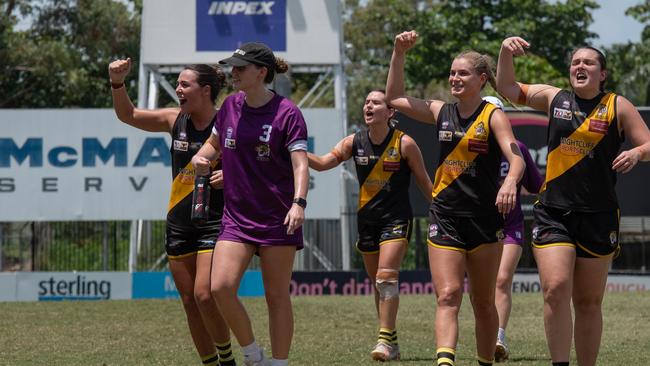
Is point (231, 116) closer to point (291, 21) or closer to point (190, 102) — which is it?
point (190, 102)

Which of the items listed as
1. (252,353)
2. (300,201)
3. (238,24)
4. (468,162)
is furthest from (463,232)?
(238,24)

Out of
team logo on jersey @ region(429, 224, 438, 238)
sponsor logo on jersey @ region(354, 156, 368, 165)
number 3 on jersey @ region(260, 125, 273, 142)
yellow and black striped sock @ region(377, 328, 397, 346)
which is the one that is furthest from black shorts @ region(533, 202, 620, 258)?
sponsor logo on jersey @ region(354, 156, 368, 165)

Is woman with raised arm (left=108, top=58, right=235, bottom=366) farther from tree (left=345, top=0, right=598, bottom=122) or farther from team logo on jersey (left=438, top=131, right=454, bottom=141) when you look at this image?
tree (left=345, top=0, right=598, bottom=122)

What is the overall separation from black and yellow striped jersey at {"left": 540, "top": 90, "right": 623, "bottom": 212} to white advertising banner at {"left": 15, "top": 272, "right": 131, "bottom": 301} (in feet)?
52.3

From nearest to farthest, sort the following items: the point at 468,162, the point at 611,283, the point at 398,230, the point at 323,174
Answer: the point at 468,162 < the point at 398,230 < the point at 611,283 < the point at 323,174

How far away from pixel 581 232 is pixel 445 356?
45.6 inches

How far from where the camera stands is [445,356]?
26.4ft

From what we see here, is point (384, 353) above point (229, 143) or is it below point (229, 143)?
below

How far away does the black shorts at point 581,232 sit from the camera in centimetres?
812

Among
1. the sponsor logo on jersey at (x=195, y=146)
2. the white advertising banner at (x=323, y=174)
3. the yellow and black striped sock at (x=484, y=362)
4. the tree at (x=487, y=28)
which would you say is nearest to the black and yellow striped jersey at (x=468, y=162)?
the yellow and black striped sock at (x=484, y=362)

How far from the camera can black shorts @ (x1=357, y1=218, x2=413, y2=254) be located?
11.2 meters

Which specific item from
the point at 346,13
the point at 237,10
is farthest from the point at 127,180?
the point at 346,13

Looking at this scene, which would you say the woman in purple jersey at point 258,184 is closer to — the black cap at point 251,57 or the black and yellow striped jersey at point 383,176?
the black cap at point 251,57

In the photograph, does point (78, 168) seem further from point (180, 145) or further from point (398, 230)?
point (180, 145)
